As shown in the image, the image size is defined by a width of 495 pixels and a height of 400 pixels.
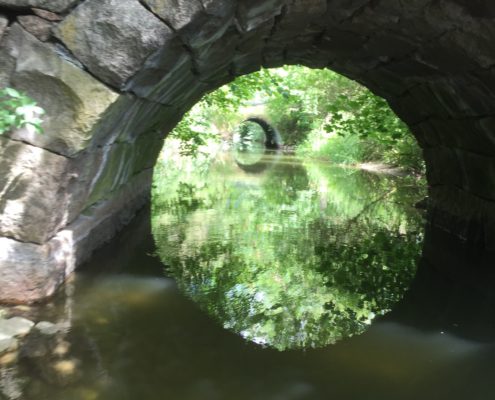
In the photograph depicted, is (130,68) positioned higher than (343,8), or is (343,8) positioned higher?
(343,8)

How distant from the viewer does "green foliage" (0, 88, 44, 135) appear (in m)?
2.65

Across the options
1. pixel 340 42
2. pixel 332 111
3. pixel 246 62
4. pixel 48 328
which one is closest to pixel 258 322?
pixel 48 328

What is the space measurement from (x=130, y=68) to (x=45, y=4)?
58 cm

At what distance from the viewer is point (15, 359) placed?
2.56 metres

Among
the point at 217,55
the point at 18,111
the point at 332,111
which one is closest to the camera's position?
the point at 18,111

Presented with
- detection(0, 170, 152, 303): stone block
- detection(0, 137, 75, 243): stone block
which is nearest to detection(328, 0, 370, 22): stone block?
detection(0, 137, 75, 243): stone block

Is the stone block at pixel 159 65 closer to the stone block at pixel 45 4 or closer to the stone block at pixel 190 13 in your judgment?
the stone block at pixel 190 13

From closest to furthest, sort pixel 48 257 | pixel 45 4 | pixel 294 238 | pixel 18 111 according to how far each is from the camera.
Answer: pixel 18 111, pixel 45 4, pixel 48 257, pixel 294 238

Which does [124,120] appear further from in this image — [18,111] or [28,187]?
[18,111]

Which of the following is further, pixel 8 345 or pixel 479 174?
pixel 479 174

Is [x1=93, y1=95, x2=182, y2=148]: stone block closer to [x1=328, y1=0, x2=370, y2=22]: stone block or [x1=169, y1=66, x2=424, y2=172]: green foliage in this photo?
[x1=328, y1=0, x2=370, y2=22]: stone block

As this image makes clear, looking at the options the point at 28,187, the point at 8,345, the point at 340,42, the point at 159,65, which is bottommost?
the point at 8,345

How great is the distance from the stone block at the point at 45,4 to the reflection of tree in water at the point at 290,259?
222cm

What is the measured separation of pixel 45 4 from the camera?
276 cm
